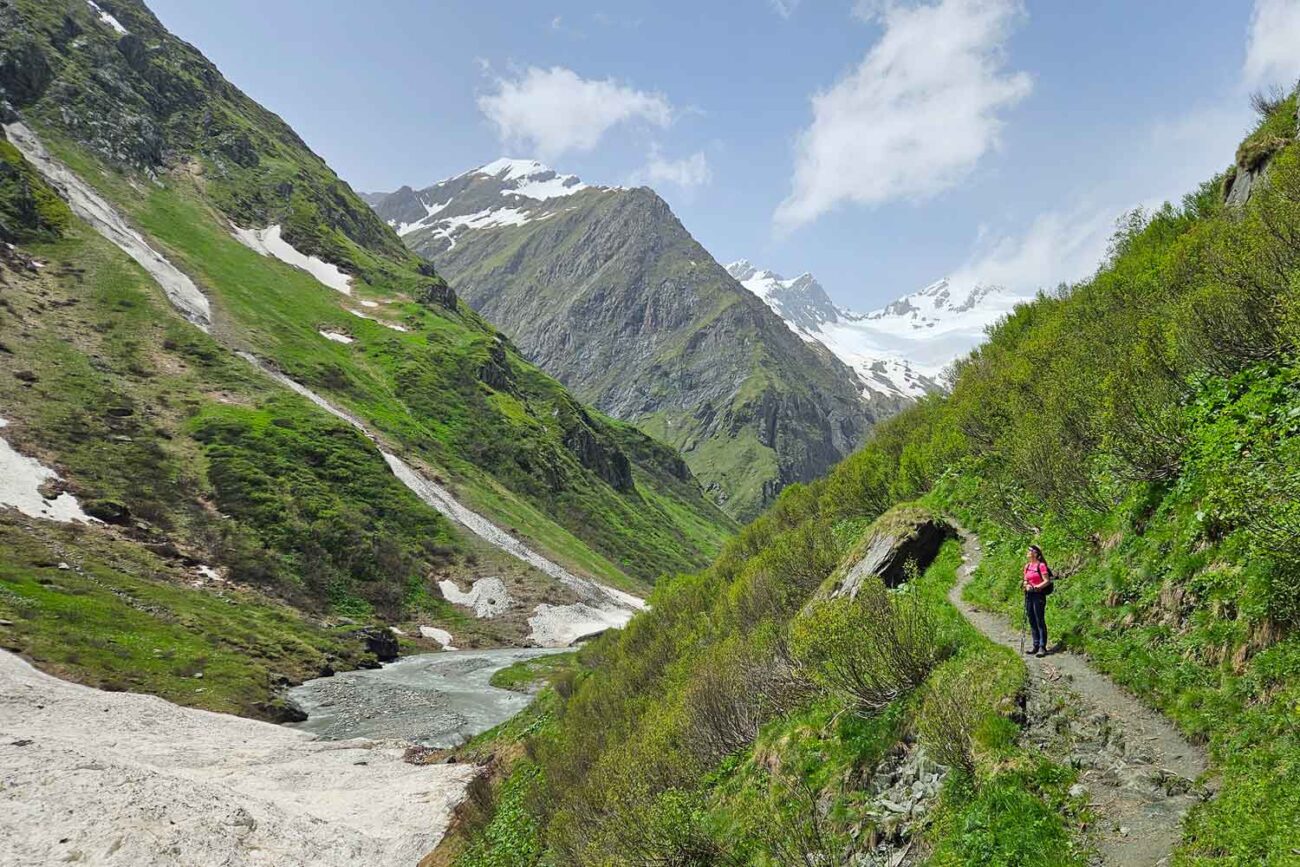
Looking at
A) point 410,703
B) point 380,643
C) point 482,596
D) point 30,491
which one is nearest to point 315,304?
point 482,596

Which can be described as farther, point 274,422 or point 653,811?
point 274,422

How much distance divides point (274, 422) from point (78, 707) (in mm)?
66802

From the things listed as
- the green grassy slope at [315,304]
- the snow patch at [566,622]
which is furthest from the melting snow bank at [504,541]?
the green grassy slope at [315,304]

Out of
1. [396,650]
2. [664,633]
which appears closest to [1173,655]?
[664,633]

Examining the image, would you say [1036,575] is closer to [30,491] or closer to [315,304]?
[30,491]

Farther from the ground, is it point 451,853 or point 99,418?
point 451,853

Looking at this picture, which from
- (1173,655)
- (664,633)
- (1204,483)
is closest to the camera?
(1173,655)

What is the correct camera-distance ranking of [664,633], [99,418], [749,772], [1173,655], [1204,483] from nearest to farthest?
[1173,655]
[1204,483]
[749,772]
[664,633]
[99,418]

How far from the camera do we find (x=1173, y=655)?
29.5 feet

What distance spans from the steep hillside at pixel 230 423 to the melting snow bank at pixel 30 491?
1.98 ft

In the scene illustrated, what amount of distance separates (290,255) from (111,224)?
43642 mm

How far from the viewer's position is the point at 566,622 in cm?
8306

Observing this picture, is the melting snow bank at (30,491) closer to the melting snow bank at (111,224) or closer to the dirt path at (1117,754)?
the melting snow bank at (111,224)

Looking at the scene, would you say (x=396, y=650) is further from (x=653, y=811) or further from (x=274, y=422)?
(x=653, y=811)
